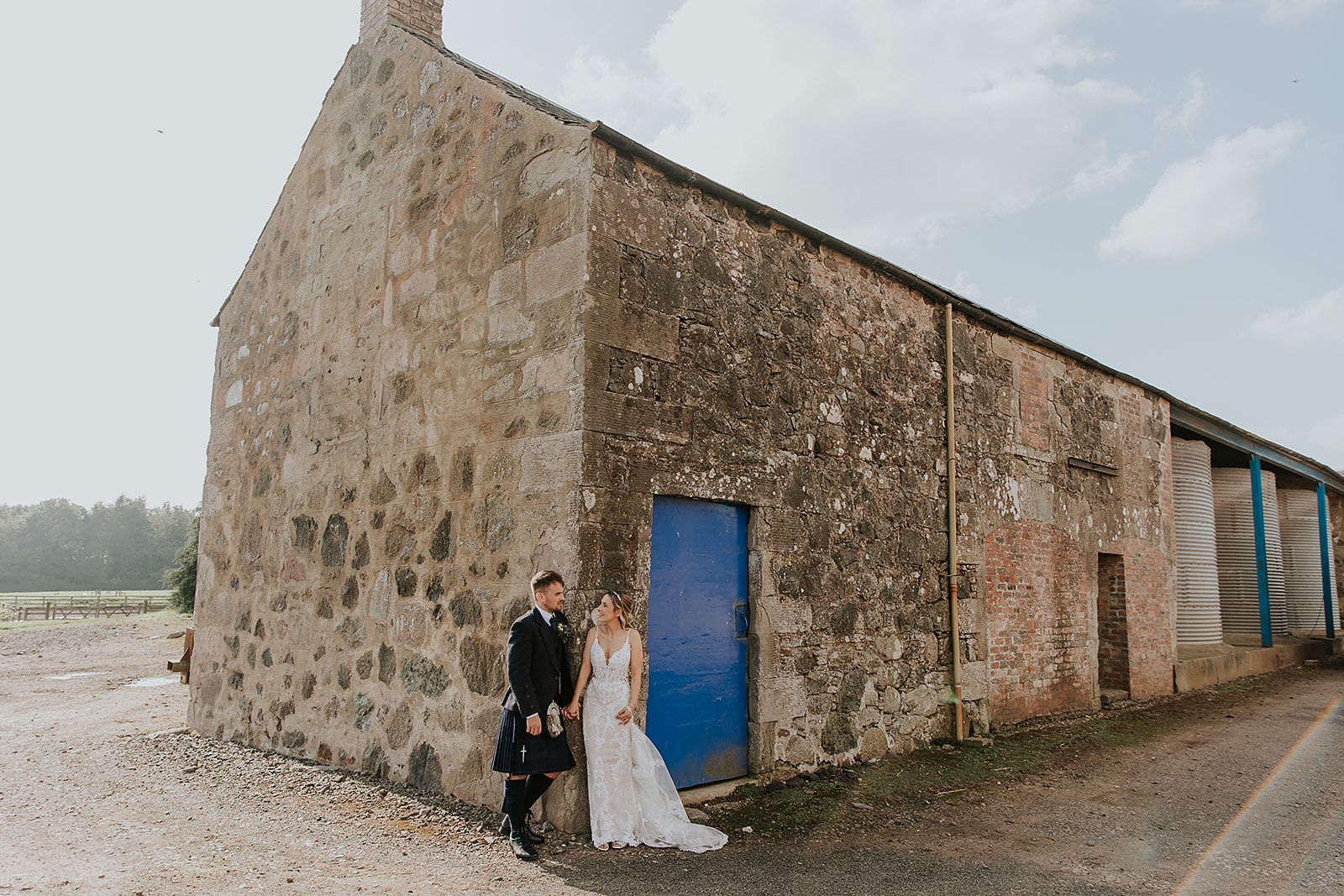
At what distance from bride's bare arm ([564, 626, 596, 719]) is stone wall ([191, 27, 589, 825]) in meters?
0.48

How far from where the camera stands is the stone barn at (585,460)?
5039 mm

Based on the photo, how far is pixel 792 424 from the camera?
6.05m

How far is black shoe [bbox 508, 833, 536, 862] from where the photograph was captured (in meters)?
4.18

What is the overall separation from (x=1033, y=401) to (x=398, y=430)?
254 inches

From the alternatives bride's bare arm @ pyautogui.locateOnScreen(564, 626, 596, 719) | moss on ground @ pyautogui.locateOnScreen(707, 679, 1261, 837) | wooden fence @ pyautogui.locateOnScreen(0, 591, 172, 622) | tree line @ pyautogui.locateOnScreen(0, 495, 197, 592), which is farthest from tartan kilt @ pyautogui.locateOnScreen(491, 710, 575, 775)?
tree line @ pyautogui.locateOnScreen(0, 495, 197, 592)

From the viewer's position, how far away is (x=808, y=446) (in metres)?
6.16

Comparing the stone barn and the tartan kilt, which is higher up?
the stone barn

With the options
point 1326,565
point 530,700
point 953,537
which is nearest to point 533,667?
point 530,700

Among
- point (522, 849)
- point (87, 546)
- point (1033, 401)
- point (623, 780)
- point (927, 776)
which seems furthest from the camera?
point (87, 546)

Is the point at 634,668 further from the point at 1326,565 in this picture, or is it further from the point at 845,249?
the point at 1326,565

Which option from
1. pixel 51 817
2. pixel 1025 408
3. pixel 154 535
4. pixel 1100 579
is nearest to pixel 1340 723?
pixel 1100 579

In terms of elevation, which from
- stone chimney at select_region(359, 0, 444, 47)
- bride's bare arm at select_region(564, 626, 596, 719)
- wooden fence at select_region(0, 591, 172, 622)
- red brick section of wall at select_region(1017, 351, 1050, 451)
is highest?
stone chimney at select_region(359, 0, 444, 47)

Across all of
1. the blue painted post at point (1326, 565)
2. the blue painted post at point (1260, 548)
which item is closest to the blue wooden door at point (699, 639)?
the blue painted post at point (1260, 548)

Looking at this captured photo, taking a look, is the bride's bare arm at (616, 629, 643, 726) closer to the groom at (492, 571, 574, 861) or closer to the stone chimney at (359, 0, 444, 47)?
the groom at (492, 571, 574, 861)
